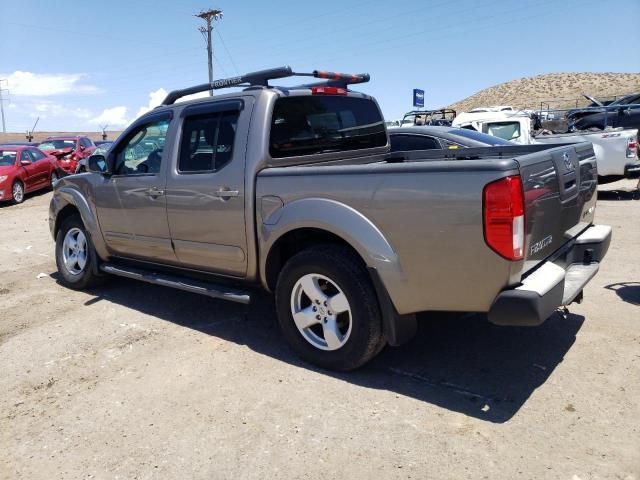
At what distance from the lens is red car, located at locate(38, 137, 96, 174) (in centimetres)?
1945

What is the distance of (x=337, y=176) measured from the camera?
355 cm

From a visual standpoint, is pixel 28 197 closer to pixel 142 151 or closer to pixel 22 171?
pixel 22 171

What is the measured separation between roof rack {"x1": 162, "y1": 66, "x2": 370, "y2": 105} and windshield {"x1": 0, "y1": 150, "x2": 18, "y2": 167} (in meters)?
12.6

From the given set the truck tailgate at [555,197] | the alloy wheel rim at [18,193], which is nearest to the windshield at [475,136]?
the truck tailgate at [555,197]

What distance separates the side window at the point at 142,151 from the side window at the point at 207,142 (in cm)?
32

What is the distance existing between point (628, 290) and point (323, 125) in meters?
3.30

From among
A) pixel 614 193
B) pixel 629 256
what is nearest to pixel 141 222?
pixel 629 256

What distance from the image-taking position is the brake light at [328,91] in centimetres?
451

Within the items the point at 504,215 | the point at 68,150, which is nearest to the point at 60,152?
the point at 68,150

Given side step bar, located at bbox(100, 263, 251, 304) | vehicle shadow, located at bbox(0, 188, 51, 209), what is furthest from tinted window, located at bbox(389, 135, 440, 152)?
vehicle shadow, located at bbox(0, 188, 51, 209)

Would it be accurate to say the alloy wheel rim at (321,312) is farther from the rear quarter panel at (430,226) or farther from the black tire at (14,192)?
the black tire at (14,192)

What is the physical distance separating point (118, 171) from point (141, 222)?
2.27 feet

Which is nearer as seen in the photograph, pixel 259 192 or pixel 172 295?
pixel 259 192

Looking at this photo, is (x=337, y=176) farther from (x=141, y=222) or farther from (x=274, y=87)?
(x=141, y=222)
